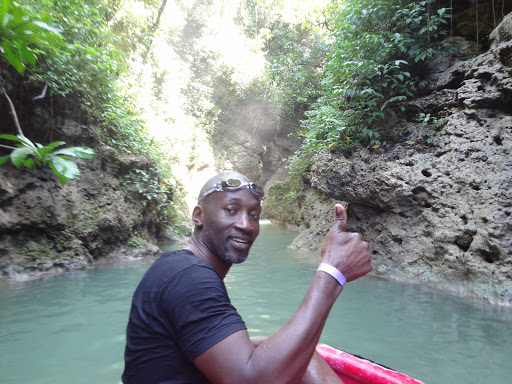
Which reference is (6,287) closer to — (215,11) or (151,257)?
(151,257)

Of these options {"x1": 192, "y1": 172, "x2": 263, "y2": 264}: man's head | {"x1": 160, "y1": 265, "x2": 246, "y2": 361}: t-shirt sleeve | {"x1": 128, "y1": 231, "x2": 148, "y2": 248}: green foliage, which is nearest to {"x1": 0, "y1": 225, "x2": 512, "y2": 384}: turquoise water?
{"x1": 128, "y1": 231, "x2": 148, "y2": 248}: green foliage

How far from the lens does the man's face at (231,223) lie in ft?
4.51

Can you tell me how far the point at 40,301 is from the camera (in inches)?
145

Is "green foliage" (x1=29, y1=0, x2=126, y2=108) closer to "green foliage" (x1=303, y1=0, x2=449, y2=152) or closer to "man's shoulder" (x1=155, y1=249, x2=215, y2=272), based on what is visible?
"green foliage" (x1=303, y1=0, x2=449, y2=152)

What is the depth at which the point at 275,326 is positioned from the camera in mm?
3246

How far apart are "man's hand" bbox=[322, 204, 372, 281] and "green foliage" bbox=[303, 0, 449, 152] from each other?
502 centimetres

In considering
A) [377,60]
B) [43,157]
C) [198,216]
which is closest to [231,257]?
[198,216]

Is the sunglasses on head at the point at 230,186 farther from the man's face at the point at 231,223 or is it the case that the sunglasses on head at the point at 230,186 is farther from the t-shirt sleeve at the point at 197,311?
the t-shirt sleeve at the point at 197,311

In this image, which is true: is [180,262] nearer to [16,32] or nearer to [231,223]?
[231,223]

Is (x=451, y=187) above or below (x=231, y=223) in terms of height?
above

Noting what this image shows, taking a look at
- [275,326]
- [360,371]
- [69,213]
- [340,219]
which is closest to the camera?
[340,219]

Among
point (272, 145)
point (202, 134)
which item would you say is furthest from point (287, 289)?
point (272, 145)

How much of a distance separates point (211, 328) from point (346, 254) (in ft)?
1.89

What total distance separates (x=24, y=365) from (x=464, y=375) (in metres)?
3.45
